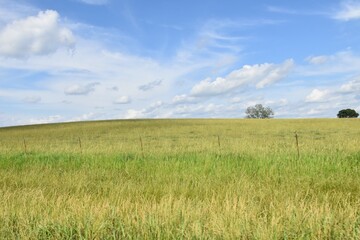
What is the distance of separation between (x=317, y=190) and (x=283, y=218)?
11.2 feet

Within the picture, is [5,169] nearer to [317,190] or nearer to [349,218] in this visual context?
[317,190]

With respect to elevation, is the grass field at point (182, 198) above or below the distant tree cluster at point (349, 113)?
below

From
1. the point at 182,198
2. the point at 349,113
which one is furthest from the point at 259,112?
the point at 182,198

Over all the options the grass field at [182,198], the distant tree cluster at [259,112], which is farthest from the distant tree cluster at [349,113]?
the grass field at [182,198]

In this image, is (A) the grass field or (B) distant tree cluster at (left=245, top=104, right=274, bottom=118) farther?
(B) distant tree cluster at (left=245, top=104, right=274, bottom=118)

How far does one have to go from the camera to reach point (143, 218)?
5.76 m

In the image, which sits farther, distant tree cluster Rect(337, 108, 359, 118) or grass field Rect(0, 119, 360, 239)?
distant tree cluster Rect(337, 108, 359, 118)

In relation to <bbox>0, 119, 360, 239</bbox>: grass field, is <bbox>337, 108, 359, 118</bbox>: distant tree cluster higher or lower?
higher

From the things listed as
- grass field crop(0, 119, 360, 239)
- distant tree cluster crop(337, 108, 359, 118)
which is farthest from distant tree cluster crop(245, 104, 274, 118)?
grass field crop(0, 119, 360, 239)

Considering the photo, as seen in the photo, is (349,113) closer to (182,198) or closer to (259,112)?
(259,112)

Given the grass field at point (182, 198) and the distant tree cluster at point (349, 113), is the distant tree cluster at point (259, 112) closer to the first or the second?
the distant tree cluster at point (349, 113)

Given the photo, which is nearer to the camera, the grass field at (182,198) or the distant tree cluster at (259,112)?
the grass field at (182,198)

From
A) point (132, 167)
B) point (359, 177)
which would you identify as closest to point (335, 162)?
point (359, 177)

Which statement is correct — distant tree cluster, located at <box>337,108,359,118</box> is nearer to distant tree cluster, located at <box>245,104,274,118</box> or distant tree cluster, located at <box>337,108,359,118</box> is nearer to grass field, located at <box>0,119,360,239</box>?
distant tree cluster, located at <box>245,104,274,118</box>
